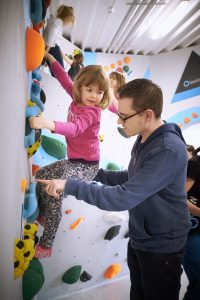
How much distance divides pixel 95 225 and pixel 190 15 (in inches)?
73.7

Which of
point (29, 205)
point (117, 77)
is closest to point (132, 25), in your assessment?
point (117, 77)

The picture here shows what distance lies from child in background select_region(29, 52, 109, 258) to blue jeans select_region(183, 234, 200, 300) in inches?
27.1

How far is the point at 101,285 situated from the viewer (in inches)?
88.8

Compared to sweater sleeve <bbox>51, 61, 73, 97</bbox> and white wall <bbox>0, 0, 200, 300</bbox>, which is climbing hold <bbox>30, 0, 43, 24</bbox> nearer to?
white wall <bbox>0, 0, 200, 300</bbox>

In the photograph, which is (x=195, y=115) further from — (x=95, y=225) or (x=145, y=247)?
(x=145, y=247)

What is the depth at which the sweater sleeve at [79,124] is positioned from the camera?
3.31 feet

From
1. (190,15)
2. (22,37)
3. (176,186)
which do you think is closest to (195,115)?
(190,15)

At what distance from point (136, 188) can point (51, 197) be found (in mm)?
596

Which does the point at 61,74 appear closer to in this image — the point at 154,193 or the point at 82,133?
the point at 82,133

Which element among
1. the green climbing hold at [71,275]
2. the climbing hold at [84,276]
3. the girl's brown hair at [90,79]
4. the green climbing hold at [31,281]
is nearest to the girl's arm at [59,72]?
the girl's brown hair at [90,79]

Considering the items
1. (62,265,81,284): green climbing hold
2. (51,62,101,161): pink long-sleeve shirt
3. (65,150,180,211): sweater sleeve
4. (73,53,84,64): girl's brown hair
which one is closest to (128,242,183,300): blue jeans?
(65,150,180,211): sweater sleeve

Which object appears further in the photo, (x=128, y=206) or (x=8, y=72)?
(x=128, y=206)

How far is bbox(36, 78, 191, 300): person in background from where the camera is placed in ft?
3.06

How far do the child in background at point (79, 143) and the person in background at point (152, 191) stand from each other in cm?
26
